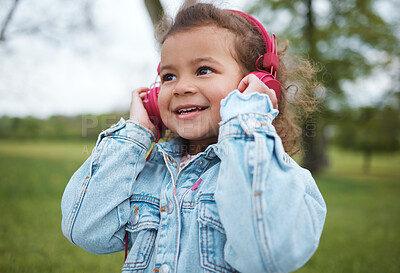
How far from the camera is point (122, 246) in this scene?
1.39m

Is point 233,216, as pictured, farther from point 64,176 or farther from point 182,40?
point 64,176

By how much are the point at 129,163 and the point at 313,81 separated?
1352 millimetres

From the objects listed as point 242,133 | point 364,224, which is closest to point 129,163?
point 242,133

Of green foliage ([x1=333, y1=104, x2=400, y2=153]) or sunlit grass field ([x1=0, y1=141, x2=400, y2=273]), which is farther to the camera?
green foliage ([x1=333, y1=104, x2=400, y2=153])

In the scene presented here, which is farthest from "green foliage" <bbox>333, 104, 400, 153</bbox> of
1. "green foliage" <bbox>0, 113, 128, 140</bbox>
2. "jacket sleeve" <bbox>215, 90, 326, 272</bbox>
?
"jacket sleeve" <bbox>215, 90, 326, 272</bbox>

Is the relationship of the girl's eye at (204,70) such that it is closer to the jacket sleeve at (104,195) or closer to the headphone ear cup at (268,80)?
the headphone ear cup at (268,80)

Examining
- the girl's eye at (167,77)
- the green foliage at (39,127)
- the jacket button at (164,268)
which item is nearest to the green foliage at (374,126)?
the green foliage at (39,127)

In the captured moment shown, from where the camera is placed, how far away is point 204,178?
1304 mm

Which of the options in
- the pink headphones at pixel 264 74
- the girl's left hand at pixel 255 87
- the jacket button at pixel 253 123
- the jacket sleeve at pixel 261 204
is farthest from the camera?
the pink headphones at pixel 264 74

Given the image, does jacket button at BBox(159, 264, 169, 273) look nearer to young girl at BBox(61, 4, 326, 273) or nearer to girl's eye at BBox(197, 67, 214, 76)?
young girl at BBox(61, 4, 326, 273)

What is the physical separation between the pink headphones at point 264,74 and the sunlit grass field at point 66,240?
42 cm

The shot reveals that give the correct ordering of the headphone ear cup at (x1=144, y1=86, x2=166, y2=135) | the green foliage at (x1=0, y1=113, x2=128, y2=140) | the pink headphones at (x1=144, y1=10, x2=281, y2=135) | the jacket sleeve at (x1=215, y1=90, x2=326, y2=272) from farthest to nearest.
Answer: the green foliage at (x1=0, y1=113, x2=128, y2=140) → the headphone ear cup at (x1=144, y1=86, x2=166, y2=135) → the pink headphones at (x1=144, y1=10, x2=281, y2=135) → the jacket sleeve at (x1=215, y1=90, x2=326, y2=272)

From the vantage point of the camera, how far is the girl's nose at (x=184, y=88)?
1312 mm

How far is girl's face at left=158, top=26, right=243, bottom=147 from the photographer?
1315mm
